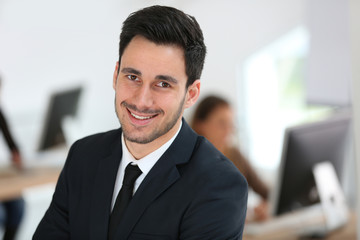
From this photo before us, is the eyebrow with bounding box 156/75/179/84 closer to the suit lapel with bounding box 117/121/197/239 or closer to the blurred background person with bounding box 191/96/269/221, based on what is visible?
the suit lapel with bounding box 117/121/197/239

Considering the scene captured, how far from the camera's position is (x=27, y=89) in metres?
5.72

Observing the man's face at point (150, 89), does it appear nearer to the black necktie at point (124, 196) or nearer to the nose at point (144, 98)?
the nose at point (144, 98)

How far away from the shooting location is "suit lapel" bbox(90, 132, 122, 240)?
1083 millimetres

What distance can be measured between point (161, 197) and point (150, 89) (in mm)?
247

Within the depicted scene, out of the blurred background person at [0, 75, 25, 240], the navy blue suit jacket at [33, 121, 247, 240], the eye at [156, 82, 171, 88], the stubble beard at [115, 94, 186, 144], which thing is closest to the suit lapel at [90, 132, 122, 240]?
Answer: the navy blue suit jacket at [33, 121, 247, 240]

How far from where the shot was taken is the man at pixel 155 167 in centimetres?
98

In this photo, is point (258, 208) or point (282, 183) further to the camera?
point (258, 208)

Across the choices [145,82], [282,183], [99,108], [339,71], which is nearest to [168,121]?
[145,82]

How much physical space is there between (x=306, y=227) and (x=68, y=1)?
444 cm

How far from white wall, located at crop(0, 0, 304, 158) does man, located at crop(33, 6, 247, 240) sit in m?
4.15

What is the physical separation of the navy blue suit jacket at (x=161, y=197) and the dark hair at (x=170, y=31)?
206 mm

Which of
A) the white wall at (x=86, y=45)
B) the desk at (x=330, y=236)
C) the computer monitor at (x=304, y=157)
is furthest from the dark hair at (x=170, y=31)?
the white wall at (x=86, y=45)

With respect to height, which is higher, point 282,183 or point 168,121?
point 168,121

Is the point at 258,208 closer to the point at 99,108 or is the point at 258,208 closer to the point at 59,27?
the point at 99,108
